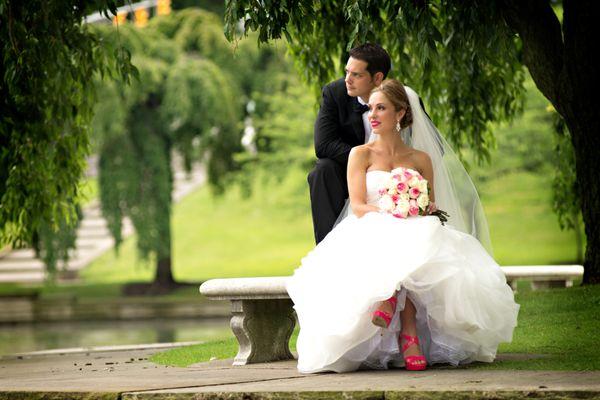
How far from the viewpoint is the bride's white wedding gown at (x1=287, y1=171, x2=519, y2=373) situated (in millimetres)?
6105

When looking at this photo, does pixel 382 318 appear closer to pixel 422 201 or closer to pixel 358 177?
pixel 422 201

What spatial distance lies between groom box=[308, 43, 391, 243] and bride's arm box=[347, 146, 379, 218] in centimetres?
61

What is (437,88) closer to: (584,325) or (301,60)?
(301,60)

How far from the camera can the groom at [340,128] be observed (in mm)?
7059

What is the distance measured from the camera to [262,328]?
7.62 metres

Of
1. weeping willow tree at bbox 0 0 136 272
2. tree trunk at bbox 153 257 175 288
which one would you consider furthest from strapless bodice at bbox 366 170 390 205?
tree trunk at bbox 153 257 175 288

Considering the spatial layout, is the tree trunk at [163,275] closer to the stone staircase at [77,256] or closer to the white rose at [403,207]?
the stone staircase at [77,256]

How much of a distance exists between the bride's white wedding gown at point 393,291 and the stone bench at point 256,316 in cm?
82

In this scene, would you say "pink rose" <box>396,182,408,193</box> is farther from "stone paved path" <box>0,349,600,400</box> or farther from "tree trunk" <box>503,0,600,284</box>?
"tree trunk" <box>503,0,600,284</box>

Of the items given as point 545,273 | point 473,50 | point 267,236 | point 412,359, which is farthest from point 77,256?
point 412,359

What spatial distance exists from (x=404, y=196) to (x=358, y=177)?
42 cm

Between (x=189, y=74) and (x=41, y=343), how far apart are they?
25.5ft

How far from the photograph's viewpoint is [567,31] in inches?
379

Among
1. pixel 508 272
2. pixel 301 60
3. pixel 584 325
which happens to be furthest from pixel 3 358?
pixel 584 325
